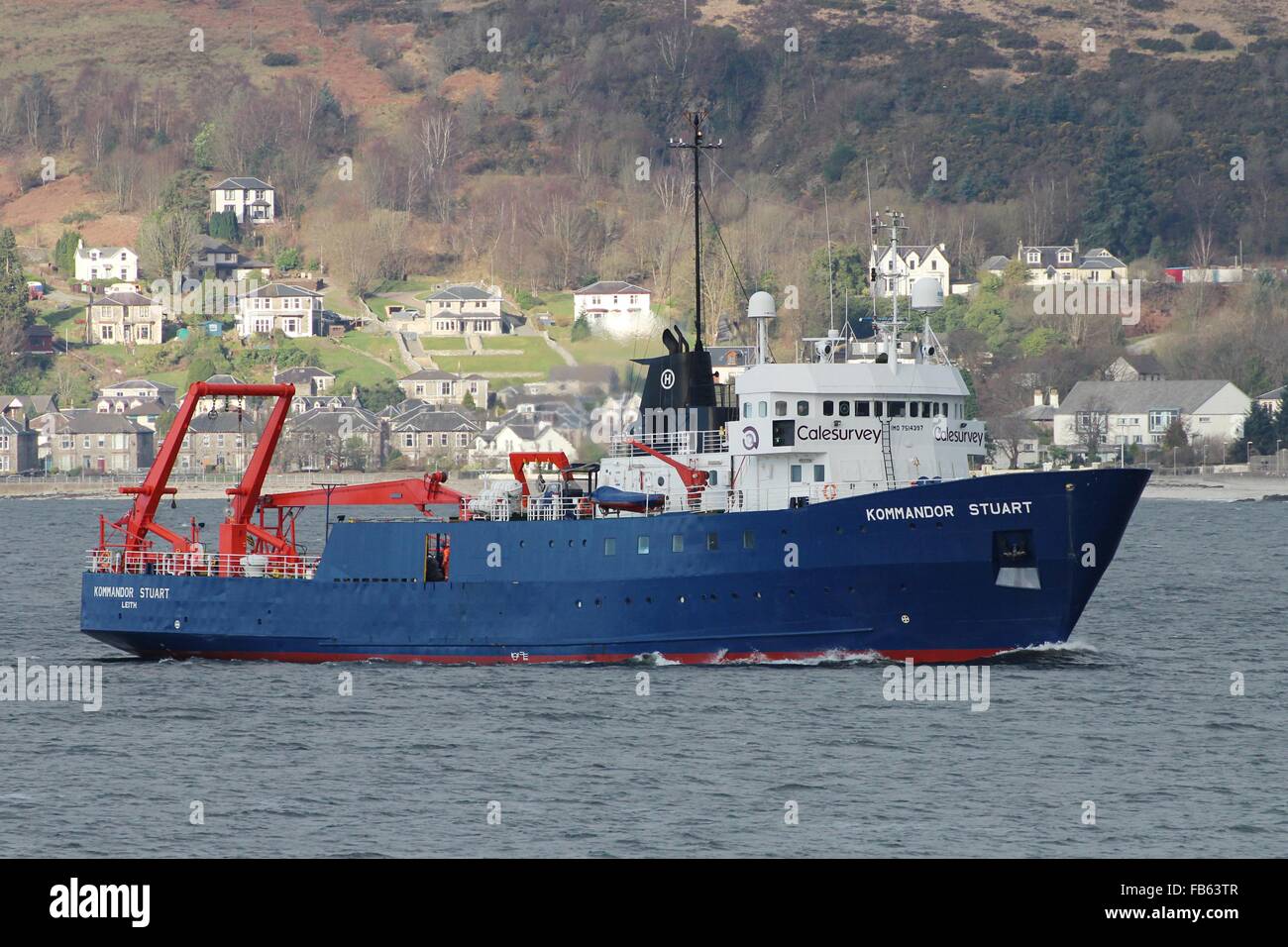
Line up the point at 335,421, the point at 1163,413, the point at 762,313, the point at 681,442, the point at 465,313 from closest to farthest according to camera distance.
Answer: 1. the point at 762,313
2. the point at 681,442
3. the point at 1163,413
4. the point at 335,421
5. the point at 465,313

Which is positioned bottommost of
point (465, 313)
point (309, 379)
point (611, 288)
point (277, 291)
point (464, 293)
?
point (309, 379)

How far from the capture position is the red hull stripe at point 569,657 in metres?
42.0

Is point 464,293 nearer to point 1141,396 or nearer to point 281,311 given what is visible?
point 281,311

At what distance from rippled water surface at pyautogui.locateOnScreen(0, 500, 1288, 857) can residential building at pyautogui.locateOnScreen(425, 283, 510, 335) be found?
448 ft

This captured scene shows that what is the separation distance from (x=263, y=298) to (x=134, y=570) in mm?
148918

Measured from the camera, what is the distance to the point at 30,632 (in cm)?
5734

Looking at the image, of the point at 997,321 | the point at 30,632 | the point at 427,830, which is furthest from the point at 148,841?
the point at 997,321

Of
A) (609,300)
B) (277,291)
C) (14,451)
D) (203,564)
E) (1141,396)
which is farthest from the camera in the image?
(277,291)

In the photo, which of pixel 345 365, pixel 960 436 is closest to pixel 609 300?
pixel 345 365

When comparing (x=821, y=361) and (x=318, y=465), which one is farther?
(x=318, y=465)

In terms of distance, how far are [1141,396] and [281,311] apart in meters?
82.3

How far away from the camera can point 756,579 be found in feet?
136
